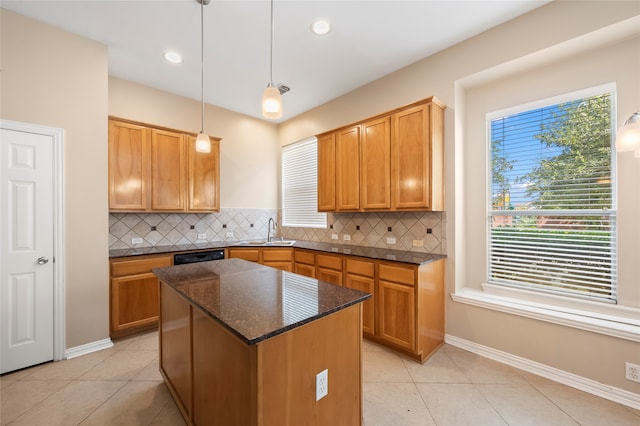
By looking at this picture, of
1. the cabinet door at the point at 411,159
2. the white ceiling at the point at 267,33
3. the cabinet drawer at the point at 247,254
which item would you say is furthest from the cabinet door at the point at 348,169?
the cabinet drawer at the point at 247,254

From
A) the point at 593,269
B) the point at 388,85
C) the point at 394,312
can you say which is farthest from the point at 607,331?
the point at 388,85

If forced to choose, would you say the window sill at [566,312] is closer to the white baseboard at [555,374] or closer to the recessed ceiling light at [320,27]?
the white baseboard at [555,374]

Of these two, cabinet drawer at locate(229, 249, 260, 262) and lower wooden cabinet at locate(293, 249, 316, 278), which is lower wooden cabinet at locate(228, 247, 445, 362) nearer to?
lower wooden cabinet at locate(293, 249, 316, 278)

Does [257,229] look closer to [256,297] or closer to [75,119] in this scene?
[75,119]

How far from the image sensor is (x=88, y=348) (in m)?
2.62

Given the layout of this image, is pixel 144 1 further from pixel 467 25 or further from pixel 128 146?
pixel 467 25

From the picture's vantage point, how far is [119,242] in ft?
10.9

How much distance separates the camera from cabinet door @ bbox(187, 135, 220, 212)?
362cm

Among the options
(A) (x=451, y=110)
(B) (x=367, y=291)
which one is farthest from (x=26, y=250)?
(A) (x=451, y=110)

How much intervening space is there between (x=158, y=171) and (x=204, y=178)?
591mm

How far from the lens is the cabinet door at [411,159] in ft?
8.64

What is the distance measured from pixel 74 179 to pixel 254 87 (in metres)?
2.31

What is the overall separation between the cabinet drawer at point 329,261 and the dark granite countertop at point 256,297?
1.21m

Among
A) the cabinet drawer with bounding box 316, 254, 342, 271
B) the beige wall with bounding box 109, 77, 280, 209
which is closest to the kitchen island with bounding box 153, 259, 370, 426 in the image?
the cabinet drawer with bounding box 316, 254, 342, 271
